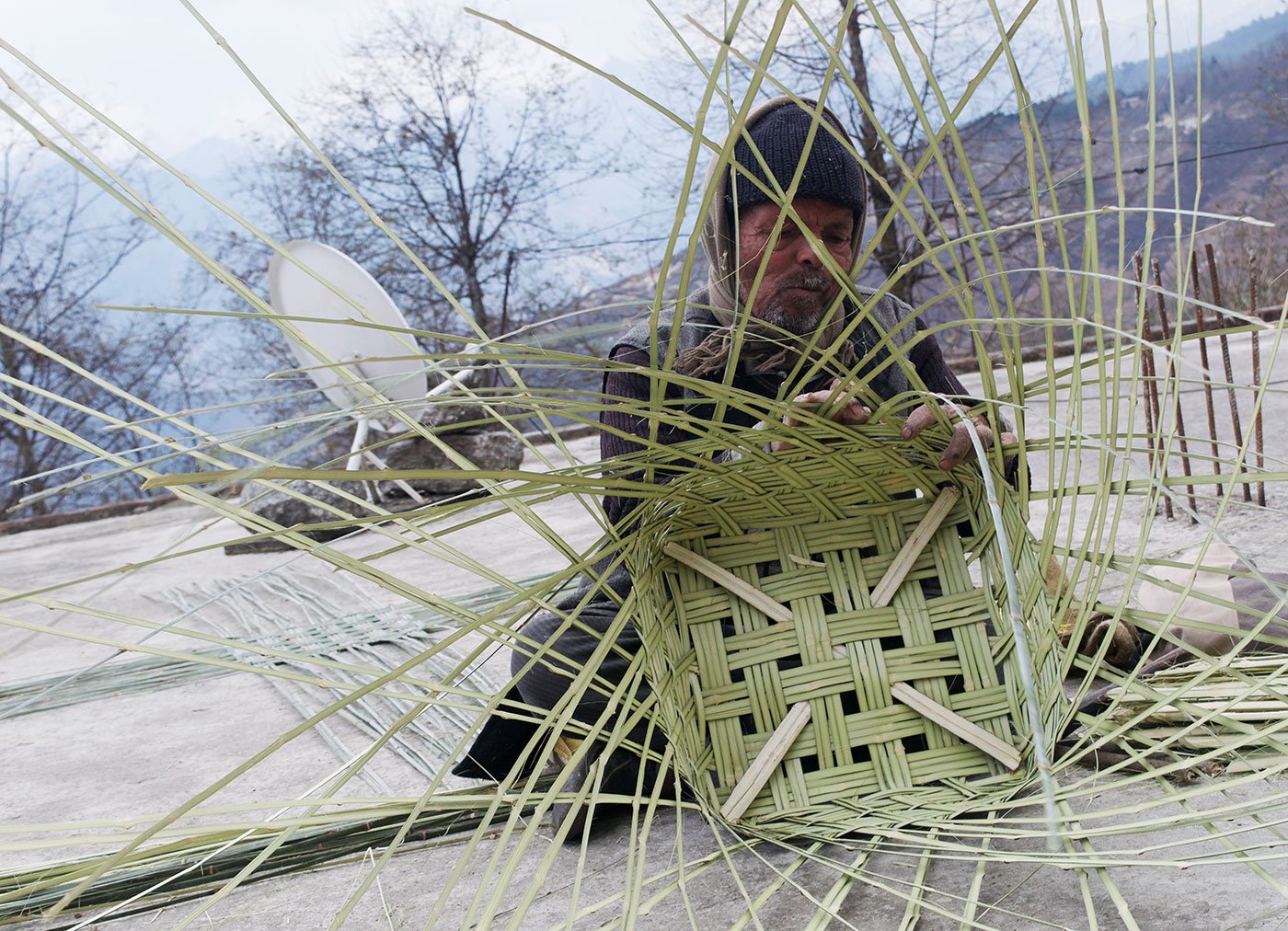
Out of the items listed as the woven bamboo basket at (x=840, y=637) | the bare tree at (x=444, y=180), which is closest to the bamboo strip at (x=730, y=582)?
the woven bamboo basket at (x=840, y=637)

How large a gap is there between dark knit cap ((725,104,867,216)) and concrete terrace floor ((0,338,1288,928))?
374 mm

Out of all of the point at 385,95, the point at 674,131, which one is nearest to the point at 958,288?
the point at 674,131

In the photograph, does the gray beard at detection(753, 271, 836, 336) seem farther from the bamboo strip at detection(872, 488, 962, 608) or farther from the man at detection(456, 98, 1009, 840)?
the bamboo strip at detection(872, 488, 962, 608)

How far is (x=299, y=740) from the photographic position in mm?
1566

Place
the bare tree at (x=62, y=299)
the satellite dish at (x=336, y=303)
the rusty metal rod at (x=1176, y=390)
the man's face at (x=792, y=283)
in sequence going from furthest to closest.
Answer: the bare tree at (x=62, y=299) → the satellite dish at (x=336, y=303) → the man's face at (x=792, y=283) → the rusty metal rod at (x=1176, y=390)

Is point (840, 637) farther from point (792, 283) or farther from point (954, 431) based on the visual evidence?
point (792, 283)

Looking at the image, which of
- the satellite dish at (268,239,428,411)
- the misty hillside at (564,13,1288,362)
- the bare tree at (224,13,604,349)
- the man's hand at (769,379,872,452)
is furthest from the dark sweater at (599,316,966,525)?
the bare tree at (224,13,604,349)

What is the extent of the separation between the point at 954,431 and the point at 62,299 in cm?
960

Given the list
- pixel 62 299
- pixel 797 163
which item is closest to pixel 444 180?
pixel 62 299

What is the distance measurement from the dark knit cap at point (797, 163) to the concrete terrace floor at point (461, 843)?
1.23ft

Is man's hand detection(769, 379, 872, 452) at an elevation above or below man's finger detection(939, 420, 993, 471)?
above

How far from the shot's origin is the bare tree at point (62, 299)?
877cm

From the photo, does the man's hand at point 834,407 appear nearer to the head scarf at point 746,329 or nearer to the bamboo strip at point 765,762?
the head scarf at point 746,329

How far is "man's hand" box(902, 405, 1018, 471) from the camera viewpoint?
33.7 inches
